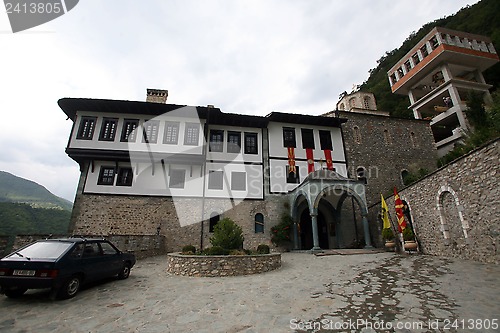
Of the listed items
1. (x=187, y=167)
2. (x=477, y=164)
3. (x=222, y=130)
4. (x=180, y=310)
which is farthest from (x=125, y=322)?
(x=222, y=130)

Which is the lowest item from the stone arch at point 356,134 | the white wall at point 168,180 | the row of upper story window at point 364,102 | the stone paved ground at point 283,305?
the stone paved ground at point 283,305

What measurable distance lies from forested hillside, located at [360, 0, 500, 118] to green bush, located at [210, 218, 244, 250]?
95.6 ft

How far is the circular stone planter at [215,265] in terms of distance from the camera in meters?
7.99

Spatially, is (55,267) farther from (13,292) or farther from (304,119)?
(304,119)

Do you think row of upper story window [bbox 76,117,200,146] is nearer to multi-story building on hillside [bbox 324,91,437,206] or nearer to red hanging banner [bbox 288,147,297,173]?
red hanging banner [bbox 288,147,297,173]

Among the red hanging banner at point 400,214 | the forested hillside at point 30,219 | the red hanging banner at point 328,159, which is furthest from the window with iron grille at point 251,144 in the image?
the forested hillside at point 30,219

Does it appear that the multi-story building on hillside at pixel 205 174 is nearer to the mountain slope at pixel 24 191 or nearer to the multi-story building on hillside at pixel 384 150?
the multi-story building on hillside at pixel 384 150

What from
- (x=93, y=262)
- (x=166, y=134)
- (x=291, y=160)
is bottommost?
(x=93, y=262)

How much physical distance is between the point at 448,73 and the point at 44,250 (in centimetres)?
3206

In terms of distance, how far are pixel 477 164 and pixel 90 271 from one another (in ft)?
39.4

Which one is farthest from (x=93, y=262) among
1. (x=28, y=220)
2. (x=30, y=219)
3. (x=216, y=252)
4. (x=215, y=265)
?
(x=30, y=219)

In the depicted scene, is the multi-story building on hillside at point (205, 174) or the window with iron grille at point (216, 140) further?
the window with iron grille at point (216, 140)

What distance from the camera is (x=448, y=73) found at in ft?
74.1

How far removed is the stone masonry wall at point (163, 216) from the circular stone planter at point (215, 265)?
637cm
